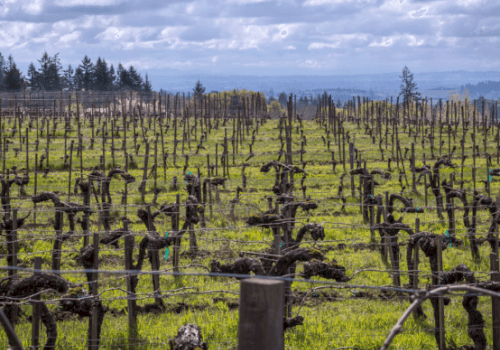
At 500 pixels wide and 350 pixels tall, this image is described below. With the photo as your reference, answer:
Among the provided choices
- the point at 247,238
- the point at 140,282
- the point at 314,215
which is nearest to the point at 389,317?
the point at 140,282

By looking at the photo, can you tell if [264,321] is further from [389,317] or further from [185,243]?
[185,243]

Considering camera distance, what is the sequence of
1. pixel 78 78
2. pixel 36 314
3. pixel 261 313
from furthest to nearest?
pixel 78 78 < pixel 36 314 < pixel 261 313

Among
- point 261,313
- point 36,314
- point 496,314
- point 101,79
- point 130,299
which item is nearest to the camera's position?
point 261,313

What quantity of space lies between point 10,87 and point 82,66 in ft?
56.9

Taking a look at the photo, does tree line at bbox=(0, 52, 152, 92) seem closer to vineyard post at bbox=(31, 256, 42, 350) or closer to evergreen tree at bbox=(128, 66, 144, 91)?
evergreen tree at bbox=(128, 66, 144, 91)

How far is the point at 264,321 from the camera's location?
245 cm

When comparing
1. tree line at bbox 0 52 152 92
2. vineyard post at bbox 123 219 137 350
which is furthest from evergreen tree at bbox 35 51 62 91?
vineyard post at bbox 123 219 137 350

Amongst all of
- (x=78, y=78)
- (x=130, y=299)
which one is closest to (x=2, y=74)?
(x=78, y=78)

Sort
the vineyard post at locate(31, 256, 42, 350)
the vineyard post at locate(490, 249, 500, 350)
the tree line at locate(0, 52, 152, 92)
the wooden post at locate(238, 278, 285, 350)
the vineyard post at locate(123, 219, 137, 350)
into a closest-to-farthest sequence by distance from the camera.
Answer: the wooden post at locate(238, 278, 285, 350), the vineyard post at locate(31, 256, 42, 350), the vineyard post at locate(490, 249, 500, 350), the vineyard post at locate(123, 219, 137, 350), the tree line at locate(0, 52, 152, 92)

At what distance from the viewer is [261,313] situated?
8.04ft

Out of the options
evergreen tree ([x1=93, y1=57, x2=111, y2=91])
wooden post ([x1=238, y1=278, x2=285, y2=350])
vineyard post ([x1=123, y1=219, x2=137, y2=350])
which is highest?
evergreen tree ([x1=93, y1=57, x2=111, y2=91])

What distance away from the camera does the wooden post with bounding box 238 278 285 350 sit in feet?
8.00

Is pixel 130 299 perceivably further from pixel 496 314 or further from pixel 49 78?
pixel 49 78

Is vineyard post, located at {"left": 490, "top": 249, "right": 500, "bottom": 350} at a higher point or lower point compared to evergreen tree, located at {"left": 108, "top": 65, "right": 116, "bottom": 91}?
lower
